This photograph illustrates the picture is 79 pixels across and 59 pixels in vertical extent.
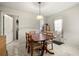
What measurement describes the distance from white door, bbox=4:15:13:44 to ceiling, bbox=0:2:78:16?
0.89 feet

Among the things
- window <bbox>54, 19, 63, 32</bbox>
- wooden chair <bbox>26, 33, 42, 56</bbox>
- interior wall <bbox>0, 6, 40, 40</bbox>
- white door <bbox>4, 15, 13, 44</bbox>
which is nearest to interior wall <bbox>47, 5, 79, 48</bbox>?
window <bbox>54, 19, 63, 32</bbox>

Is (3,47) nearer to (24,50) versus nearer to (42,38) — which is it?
(24,50)

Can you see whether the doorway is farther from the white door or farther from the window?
the window

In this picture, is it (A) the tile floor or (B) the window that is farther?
(B) the window

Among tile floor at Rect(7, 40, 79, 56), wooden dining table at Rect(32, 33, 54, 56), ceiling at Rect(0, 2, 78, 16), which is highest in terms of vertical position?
ceiling at Rect(0, 2, 78, 16)

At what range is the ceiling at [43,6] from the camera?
86.5 inches

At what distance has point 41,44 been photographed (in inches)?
91.6

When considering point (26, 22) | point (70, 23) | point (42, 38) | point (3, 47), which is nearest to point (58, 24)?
point (70, 23)

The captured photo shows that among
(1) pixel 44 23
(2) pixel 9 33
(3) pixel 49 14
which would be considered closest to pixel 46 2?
(3) pixel 49 14

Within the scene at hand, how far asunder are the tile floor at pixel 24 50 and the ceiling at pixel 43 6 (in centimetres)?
76

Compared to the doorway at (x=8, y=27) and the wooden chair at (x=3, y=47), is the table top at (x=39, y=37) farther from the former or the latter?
the wooden chair at (x=3, y=47)

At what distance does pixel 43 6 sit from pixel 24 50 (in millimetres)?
1076

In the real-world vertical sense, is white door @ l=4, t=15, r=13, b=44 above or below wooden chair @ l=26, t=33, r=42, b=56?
above

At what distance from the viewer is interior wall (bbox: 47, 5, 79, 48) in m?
2.21
